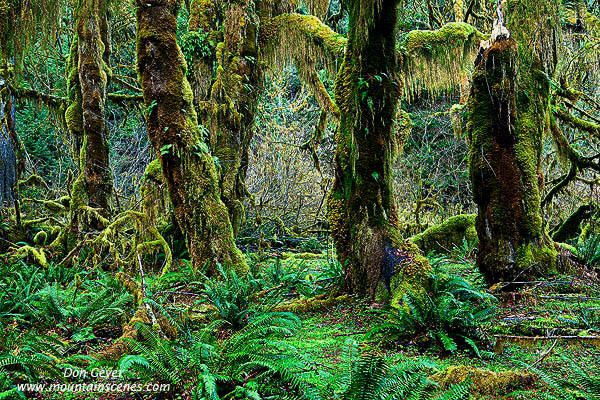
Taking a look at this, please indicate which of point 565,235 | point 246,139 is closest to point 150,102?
point 246,139

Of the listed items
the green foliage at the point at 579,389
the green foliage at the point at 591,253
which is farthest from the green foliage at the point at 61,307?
the green foliage at the point at 591,253

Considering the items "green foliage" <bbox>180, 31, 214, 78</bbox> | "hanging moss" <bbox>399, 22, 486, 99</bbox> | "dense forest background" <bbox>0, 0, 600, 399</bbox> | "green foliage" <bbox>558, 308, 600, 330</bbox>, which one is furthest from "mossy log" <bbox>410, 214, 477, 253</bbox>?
"green foliage" <bbox>180, 31, 214, 78</bbox>

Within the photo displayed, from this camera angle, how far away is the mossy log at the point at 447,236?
30.9 ft

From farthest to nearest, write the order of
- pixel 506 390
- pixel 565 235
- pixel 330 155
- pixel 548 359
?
pixel 330 155 < pixel 565 235 < pixel 548 359 < pixel 506 390

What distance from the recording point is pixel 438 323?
412cm

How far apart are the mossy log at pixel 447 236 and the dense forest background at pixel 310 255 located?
1.7 inches

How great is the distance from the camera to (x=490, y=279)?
5.59m

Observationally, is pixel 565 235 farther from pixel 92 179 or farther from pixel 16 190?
pixel 16 190

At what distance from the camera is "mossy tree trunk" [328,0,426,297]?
17.4 feet

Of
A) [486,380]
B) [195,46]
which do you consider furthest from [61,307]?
[195,46]

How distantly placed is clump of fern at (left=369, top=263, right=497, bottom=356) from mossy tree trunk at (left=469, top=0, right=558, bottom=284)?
52.0 inches

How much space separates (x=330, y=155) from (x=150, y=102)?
11.1 m

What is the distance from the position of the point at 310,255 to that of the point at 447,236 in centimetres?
317

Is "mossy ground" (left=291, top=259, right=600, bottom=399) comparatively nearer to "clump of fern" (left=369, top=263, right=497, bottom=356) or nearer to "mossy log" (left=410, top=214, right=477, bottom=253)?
"clump of fern" (left=369, top=263, right=497, bottom=356)
